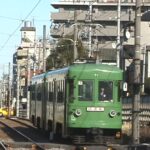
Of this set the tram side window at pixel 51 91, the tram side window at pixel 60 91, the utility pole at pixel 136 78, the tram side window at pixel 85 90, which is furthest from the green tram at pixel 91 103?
the tram side window at pixel 51 91

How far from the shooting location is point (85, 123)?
22797 mm

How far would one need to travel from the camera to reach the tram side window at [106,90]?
2303 centimetres

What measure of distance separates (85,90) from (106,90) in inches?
29.4

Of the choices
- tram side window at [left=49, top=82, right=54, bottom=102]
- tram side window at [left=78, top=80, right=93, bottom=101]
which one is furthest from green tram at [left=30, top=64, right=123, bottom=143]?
tram side window at [left=49, top=82, right=54, bottom=102]

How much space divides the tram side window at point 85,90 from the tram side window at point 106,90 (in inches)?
14.2

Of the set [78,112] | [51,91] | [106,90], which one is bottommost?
[78,112]

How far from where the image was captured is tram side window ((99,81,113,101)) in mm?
23031

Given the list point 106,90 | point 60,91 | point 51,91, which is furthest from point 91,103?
point 51,91

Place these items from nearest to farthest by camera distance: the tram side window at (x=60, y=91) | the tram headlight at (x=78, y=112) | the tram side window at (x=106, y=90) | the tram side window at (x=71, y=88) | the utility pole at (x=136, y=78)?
the utility pole at (x=136, y=78), the tram headlight at (x=78, y=112), the tram side window at (x=71, y=88), the tram side window at (x=106, y=90), the tram side window at (x=60, y=91)

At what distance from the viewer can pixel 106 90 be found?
23.1m

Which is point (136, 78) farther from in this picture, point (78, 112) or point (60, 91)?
point (60, 91)

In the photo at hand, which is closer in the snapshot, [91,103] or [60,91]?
[91,103]

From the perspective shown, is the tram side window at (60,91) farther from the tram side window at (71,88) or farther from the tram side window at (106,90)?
the tram side window at (106,90)

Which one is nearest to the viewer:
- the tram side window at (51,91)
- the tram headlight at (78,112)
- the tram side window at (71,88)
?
the tram headlight at (78,112)
